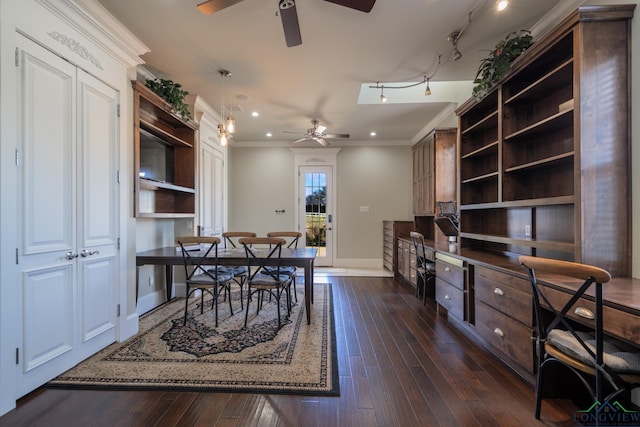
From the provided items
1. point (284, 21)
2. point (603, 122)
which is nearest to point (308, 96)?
point (284, 21)

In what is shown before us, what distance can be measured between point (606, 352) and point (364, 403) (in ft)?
4.19

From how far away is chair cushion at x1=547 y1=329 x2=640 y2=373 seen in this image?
4.04ft

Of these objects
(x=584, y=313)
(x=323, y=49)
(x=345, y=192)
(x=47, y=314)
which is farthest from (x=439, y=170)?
(x=47, y=314)

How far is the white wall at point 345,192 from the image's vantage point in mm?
6055

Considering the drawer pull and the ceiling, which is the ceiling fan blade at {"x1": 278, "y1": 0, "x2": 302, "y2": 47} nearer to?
the ceiling

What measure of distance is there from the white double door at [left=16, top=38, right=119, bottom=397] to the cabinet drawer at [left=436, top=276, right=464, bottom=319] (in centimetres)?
322

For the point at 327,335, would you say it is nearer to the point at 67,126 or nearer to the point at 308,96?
the point at 67,126

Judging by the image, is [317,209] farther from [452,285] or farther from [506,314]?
[506,314]

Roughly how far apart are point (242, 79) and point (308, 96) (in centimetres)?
92

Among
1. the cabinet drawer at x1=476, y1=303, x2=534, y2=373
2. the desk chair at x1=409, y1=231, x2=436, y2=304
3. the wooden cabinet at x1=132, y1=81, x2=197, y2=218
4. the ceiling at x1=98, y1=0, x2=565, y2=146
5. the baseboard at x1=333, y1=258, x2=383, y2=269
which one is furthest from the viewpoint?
the baseboard at x1=333, y1=258, x2=383, y2=269

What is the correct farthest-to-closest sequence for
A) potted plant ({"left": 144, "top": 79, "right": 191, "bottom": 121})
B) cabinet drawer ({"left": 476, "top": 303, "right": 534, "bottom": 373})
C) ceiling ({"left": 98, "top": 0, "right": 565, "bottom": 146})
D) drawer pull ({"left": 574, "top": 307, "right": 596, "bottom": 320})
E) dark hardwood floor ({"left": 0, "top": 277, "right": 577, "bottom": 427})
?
potted plant ({"left": 144, "top": 79, "right": 191, "bottom": 121}) < ceiling ({"left": 98, "top": 0, "right": 565, "bottom": 146}) < cabinet drawer ({"left": 476, "top": 303, "right": 534, "bottom": 373}) < dark hardwood floor ({"left": 0, "top": 277, "right": 577, "bottom": 427}) < drawer pull ({"left": 574, "top": 307, "right": 596, "bottom": 320})

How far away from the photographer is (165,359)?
2193 mm

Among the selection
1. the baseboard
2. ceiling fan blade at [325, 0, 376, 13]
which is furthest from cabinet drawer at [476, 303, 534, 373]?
the baseboard

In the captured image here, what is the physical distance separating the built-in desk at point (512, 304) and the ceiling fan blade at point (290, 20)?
2.38 m
